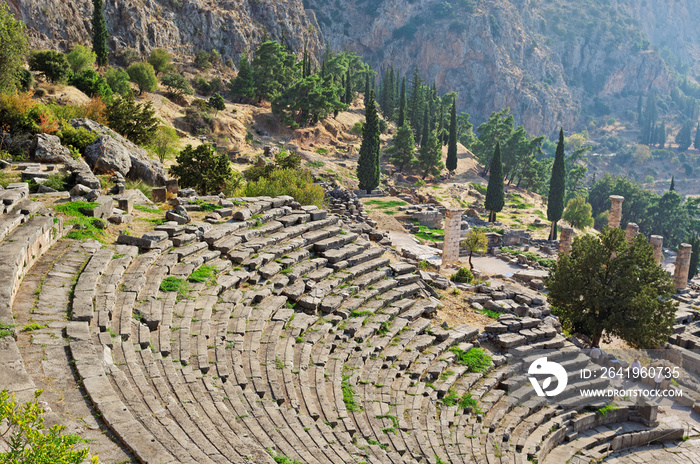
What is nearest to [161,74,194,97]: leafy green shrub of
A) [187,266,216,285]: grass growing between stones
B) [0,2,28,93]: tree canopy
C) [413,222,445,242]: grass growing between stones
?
[413,222,445,242]: grass growing between stones

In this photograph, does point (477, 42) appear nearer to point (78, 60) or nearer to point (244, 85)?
point (244, 85)

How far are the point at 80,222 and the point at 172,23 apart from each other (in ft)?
212

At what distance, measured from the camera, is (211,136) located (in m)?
51.1

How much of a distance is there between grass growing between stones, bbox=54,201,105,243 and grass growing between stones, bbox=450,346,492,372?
1111 cm

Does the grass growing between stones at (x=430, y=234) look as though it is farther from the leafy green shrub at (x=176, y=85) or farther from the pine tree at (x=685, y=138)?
the pine tree at (x=685, y=138)

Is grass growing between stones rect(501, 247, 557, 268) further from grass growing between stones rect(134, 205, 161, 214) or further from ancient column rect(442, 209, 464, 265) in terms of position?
grass growing between stones rect(134, 205, 161, 214)

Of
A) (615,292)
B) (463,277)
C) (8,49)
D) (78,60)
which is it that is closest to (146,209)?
(8,49)

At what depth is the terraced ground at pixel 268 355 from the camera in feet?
30.6

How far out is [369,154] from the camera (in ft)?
170

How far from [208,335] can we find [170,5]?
237 ft

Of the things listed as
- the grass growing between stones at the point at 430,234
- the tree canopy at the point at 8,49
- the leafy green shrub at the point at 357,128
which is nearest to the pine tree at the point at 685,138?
the leafy green shrub at the point at 357,128

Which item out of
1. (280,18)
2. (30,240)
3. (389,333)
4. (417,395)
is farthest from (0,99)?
(280,18)

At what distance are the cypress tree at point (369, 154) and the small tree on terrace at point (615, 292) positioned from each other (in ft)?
95.8

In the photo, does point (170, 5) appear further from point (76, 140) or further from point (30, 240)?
point (30, 240)
